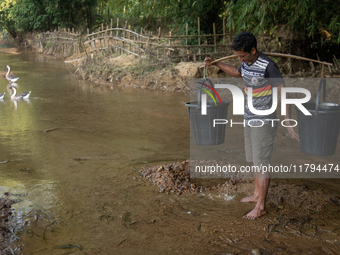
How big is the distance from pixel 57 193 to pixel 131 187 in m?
0.93

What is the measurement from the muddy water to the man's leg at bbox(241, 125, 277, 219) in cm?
14

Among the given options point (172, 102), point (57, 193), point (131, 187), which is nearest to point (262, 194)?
point (131, 187)

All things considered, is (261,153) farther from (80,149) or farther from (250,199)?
(80,149)

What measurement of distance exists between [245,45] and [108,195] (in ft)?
7.93

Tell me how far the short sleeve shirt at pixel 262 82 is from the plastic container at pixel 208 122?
740 millimetres

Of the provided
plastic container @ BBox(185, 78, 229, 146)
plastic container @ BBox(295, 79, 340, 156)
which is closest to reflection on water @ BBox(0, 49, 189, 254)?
plastic container @ BBox(185, 78, 229, 146)

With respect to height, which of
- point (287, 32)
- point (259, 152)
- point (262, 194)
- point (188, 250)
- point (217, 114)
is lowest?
point (188, 250)

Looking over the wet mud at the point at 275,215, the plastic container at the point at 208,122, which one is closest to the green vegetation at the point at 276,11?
the plastic container at the point at 208,122

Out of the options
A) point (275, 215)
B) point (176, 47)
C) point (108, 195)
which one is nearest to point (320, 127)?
point (275, 215)

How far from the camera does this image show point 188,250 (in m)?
3.22

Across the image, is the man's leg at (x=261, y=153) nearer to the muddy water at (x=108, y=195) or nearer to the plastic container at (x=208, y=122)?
the muddy water at (x=108, y=195)

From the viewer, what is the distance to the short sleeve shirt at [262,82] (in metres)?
3.53

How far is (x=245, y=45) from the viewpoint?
346 cm

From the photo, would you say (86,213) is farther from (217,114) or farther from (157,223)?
(217,114)
